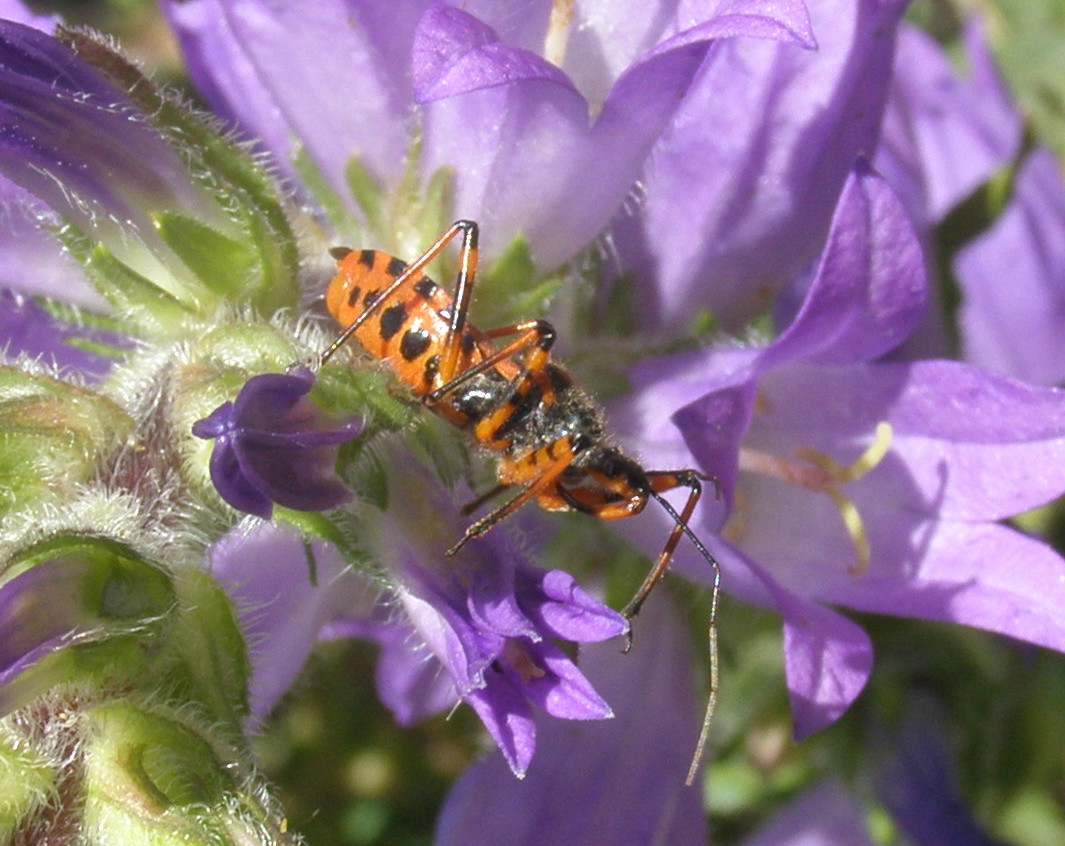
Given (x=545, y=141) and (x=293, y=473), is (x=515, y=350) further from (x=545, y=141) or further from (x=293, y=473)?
(x=293, y=473)

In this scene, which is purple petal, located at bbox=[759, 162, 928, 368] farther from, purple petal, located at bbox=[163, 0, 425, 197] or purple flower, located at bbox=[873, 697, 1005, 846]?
purple flower, located at bbox=[873, 697, 1005, 846]

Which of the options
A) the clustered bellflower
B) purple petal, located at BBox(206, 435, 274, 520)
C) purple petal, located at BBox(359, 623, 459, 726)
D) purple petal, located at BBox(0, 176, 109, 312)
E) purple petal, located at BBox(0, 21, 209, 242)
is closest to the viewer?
purple petal, located at BBox(206, 435, 274, 520)

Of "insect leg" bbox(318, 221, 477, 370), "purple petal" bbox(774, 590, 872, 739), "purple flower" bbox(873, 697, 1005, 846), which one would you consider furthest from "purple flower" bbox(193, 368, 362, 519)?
"purple flower" bbox(873, 697, 1005, 846)

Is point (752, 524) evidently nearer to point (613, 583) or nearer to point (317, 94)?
point (613, 583)

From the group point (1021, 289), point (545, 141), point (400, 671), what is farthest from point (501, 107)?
point (1021, 289)

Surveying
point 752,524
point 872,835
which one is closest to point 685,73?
point 752,524

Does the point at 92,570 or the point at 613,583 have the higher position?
the point at 92,570

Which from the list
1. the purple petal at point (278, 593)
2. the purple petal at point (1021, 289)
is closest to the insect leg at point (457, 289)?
the purple petal at point (278, 593)

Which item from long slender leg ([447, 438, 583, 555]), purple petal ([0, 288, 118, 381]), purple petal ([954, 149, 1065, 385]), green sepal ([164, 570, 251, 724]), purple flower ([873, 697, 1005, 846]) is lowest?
purple flower ([873, 697, 1005, 846])
